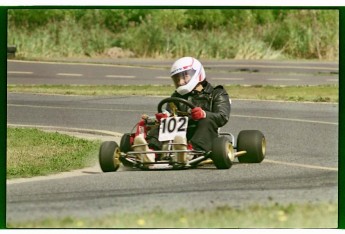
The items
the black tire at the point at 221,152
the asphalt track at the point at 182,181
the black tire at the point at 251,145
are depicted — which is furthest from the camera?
the black tire at the point at 251,145

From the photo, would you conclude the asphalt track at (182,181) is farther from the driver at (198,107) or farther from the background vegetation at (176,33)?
the background vegetation at (176,33)

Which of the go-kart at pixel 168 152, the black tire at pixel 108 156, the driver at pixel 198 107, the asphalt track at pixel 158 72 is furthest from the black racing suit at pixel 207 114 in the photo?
the asphalt track at pixel 158 72

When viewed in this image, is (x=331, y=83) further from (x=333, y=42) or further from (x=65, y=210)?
(x=65, y=210)

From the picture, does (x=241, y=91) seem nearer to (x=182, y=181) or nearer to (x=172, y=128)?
(x=172, y=128)

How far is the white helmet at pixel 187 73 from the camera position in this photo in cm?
1444

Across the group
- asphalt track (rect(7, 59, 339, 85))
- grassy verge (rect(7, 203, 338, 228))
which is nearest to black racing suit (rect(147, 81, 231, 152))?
grassy verge (rect(7, 203, 338, 228))

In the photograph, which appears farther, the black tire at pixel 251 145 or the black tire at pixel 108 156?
the black tire at pixel 251 145

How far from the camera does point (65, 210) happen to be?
1212 centimetres

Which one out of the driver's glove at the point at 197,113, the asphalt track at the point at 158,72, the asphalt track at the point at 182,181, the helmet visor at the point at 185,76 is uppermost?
the asphalt track at the point at 158,72

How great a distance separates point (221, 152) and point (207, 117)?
19.7 inches

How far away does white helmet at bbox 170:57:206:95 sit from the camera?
1444 centimetres

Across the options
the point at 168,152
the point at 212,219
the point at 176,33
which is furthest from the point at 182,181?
the point at 176,33

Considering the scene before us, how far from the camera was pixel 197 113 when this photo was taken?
46.1 feet

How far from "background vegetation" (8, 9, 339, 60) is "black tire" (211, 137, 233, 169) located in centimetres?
172
